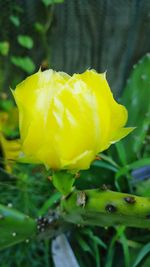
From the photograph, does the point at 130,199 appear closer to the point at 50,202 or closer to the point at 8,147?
the point at 50,202

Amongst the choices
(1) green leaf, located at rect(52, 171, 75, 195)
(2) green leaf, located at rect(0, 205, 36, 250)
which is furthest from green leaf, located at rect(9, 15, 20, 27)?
(1) green leaf, located at rect(52, 171, 75, 195)

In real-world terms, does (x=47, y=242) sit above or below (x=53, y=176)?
below

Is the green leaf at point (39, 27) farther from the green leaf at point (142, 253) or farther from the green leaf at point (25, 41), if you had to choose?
the green leaf at point (142, 253)

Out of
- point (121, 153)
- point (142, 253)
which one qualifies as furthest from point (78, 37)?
point (142, 253)

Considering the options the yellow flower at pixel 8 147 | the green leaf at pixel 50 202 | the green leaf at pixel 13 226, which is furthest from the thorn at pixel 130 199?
the yellow flower at pixel 8 147

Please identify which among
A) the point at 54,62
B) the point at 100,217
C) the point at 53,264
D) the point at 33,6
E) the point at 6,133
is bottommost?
the point at 53,264

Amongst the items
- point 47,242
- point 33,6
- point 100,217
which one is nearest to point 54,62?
point 33,6

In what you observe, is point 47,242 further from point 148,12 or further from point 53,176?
point 148,12

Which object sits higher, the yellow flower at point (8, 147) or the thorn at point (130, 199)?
the yellow flower at point (8, 147)
